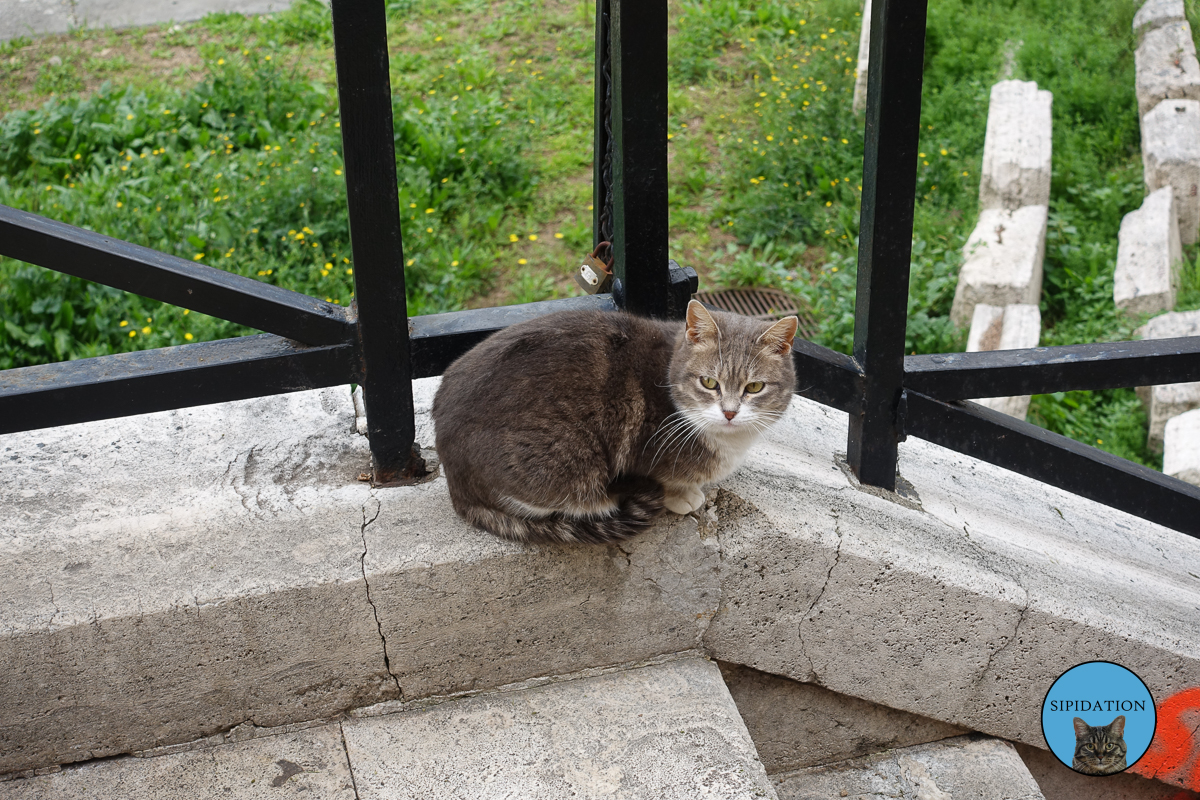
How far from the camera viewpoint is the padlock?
2.62m

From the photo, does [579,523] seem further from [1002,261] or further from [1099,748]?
[1002,261]

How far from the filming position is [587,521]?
2.30 m

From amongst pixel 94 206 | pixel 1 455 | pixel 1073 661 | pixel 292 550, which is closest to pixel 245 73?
pixel 94 206

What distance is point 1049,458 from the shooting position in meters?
2.53

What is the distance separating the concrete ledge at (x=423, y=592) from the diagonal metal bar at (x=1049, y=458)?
0.22 metres

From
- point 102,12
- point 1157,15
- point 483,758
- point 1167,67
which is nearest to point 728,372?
point 483,758

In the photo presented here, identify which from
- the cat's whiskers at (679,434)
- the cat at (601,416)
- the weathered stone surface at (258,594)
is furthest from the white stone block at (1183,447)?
the cat's whiskers at (679,434)

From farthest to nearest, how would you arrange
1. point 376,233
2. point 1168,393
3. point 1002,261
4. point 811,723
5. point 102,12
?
point 102,12 → point 1002,261 → point 1168,393 → point 811,723 → point 376,233

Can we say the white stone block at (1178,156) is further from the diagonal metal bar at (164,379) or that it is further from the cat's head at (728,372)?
the diagonal metal bar at (164,379)

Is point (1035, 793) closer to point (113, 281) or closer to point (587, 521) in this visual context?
point (587, 521)

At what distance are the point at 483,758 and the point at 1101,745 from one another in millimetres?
1815

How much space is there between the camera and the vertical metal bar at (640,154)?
2.20m

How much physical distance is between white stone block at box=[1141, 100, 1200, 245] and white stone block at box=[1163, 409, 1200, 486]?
65.4 inches

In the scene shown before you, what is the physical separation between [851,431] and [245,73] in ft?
15.2
